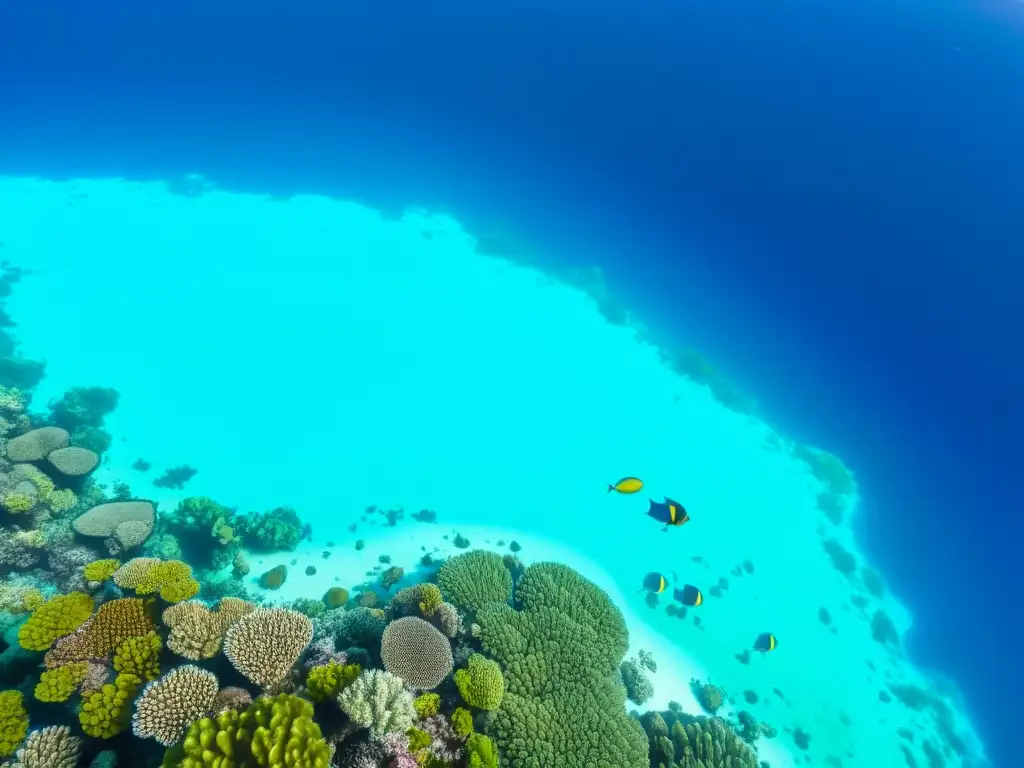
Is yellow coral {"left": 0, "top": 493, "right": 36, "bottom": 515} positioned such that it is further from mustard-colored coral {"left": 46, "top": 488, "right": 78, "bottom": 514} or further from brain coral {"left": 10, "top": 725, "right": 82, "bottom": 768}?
brain coral {"left": 10, "top": 725, "right": 82, "bottom": 768}

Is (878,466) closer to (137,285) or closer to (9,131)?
(137,285)

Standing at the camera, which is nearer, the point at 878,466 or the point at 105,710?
the point at 105,710

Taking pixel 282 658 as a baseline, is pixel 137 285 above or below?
below

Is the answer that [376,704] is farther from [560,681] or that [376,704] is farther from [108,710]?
[560,681]

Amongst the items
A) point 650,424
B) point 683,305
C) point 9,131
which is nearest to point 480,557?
point 650,424

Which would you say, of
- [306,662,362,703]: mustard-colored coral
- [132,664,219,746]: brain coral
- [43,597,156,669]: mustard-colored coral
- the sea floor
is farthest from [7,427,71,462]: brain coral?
[306,662,362,703]: mustard-colored coral

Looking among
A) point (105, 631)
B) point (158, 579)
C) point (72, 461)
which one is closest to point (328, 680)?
point (105, 631)

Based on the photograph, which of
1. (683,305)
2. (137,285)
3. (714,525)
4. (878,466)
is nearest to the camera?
(714,525)

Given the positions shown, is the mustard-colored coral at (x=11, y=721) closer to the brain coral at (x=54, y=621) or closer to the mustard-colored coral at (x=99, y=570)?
the brain coral at (x=54, y=621)
